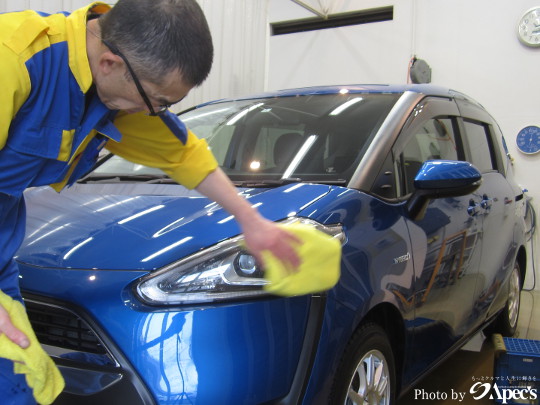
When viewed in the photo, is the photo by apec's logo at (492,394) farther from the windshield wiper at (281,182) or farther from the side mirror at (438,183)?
the windshield wiper at (281,182)

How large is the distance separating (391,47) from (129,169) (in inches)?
180

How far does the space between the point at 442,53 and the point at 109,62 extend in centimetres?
528

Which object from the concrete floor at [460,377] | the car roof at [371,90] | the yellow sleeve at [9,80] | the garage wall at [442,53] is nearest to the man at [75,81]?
the yellow sleeve at [9,80]

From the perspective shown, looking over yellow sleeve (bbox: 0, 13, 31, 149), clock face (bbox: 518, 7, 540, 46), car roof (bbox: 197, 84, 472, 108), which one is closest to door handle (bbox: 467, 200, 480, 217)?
car roof (bbox: 197, 84, 472, 108)

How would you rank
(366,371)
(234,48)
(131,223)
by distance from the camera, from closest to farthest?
(131,223), (366,371), (234,48)

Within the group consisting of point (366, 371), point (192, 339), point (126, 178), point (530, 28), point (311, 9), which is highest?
point (311, 9)

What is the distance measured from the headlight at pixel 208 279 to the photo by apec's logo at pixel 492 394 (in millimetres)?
1449

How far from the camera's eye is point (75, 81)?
2.84 feet

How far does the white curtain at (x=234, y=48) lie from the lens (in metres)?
4.74

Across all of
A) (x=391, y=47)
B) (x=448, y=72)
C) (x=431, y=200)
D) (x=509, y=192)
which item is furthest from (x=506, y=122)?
(x=431, y=200)

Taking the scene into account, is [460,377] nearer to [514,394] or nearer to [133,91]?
[514,394]

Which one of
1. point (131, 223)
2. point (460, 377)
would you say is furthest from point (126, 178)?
point (460, 377)

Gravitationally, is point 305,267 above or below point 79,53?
below

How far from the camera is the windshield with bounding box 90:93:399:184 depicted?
1.66 metres
